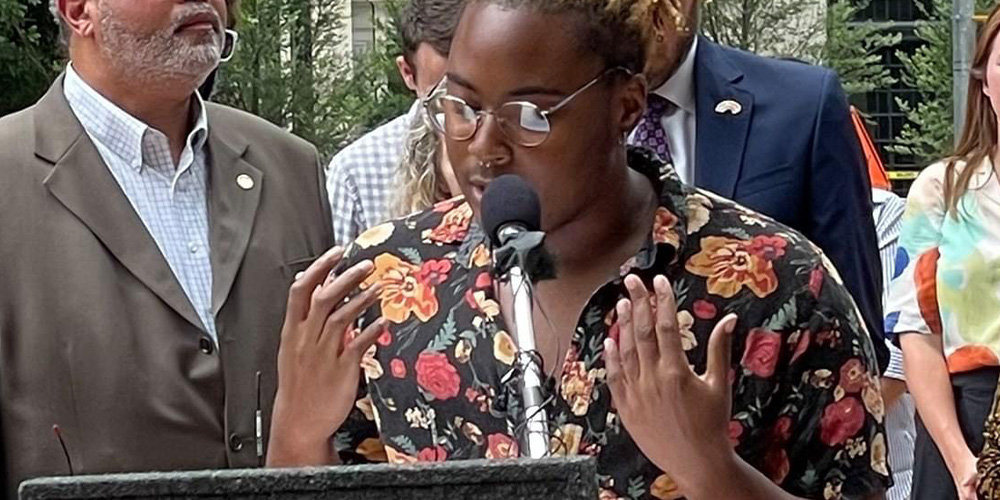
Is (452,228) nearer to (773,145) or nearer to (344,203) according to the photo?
(773,145)

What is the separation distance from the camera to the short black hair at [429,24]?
4.13 meters

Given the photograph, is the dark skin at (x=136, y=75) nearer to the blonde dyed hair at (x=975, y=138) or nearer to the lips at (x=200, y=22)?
the lips at (x=200, y=22)

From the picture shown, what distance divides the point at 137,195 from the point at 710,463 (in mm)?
1969

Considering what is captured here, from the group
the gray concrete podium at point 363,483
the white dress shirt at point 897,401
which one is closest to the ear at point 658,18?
the gray concrete podium at point 363,483

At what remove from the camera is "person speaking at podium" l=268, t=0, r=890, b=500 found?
251cm

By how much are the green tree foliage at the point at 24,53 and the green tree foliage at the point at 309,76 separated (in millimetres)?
2088

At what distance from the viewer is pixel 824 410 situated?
8.48 ft

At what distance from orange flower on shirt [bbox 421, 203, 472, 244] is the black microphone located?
417 mm

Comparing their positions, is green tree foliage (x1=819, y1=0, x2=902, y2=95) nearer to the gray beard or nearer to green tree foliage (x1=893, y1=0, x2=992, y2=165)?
green tree foliage (x1=893, y1=0, x2=992, y2=165)

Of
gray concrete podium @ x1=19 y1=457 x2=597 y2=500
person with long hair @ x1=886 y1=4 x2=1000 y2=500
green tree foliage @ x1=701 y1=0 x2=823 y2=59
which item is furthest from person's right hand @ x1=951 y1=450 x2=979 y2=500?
green tree foliage @ x1=701 y1=0 x2=823 y2=59

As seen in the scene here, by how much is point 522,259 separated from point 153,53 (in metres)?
1.99

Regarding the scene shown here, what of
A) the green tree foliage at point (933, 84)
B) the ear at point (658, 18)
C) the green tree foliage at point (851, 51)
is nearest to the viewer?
the ear at point (658, 18)

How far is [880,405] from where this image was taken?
8.79 ft

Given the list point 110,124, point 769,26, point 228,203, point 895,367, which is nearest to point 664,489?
point 228,203
